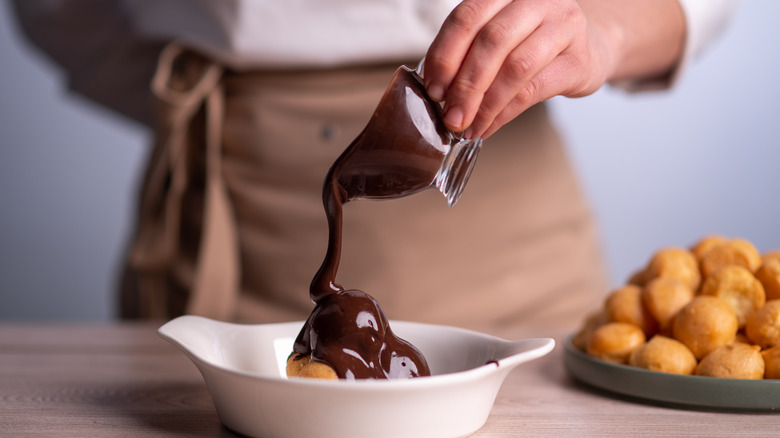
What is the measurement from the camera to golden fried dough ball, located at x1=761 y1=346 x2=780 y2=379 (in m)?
0.75

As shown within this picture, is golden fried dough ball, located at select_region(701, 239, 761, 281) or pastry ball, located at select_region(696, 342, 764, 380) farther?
golden fried dough ball, located at select_region(701, 239, 761, 281)

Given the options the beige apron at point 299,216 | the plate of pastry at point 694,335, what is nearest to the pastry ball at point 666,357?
the plate of pastry at point 694,335

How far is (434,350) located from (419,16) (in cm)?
65

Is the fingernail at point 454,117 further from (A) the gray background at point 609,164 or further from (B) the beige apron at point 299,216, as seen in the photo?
(A) the gray background at point 609,164

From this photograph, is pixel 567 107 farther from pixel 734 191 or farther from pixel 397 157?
pixel 397 157

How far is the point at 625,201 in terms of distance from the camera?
9.20 ft

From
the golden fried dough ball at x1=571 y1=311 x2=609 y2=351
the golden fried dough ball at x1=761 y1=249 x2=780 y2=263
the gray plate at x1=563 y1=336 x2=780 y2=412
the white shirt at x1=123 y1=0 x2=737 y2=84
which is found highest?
the white shirt at x1=123 y1=0 x2=737 y2=84

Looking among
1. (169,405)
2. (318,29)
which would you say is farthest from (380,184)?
(318,29)

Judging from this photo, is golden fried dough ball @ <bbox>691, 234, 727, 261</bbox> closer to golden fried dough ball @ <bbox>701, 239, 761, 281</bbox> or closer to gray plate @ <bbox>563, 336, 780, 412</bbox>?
golden fried dough ball @ <bbox>701, 239, 761, 281</bbox>

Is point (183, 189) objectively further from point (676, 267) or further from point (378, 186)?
point (676, 267)

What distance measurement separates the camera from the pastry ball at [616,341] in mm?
823

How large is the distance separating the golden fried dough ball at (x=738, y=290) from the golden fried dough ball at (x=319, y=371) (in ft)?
1.40

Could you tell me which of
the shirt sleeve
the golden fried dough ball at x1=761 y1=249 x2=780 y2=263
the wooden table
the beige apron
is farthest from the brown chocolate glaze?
the shirt sleeve

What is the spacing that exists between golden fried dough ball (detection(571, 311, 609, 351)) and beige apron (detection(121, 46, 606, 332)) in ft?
1.49
